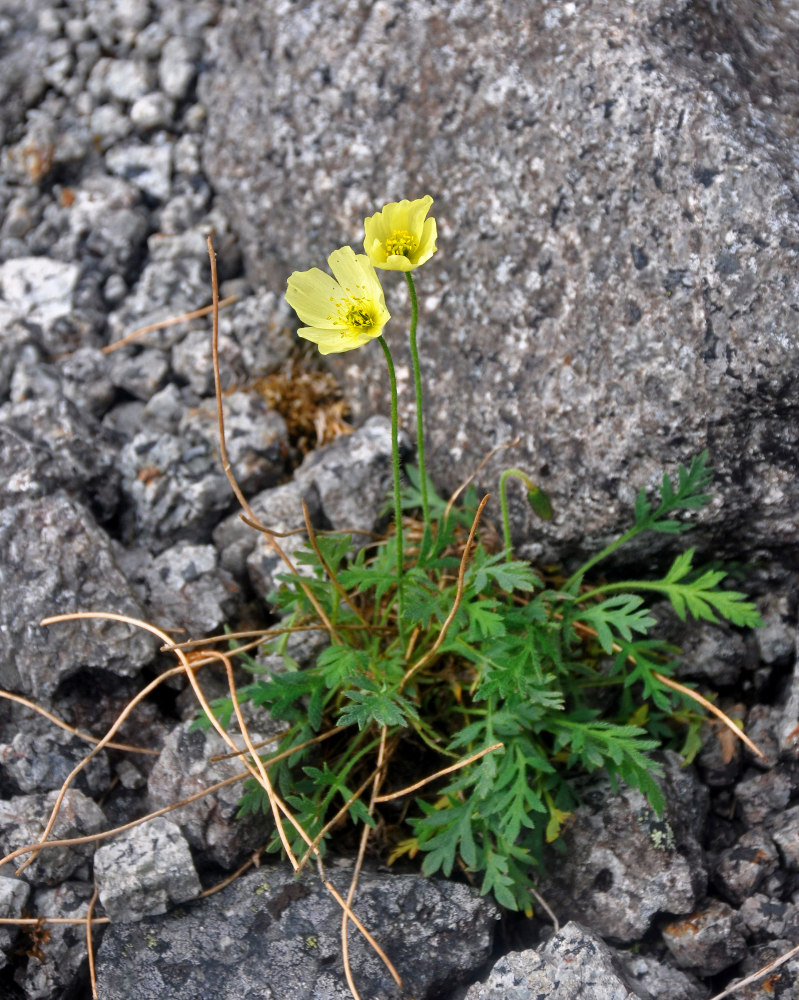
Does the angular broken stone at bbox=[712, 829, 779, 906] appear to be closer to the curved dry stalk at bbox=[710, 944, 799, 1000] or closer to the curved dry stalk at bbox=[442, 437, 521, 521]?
the curved dry stalk at bbox=[710, 944, 799, 1000]

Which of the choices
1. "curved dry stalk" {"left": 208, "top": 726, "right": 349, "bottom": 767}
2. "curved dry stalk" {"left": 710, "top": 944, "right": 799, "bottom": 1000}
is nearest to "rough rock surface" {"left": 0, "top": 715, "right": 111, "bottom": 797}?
"curved dry stalk" {"left": 208, "top": 726, "right": 349, "bottom": 767}

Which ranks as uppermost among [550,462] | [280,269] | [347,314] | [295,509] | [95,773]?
[347,314]

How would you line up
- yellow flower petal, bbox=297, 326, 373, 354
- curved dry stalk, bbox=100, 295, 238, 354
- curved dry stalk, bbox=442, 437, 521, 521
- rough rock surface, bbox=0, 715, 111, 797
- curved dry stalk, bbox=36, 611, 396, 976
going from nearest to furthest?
yellow flower petal, bbox=297, 326, 373, 354
curved dry stalk, bbox=36, 611, 396, 976
rough rock surface, bbox=0, 715, 111, 797
curved dry stalk, bbox=442, 437, 521, 521
curved dry stalk, bbox=100, 295, 238, 354

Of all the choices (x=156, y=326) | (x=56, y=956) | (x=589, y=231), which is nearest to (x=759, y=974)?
(x=56, y=956)

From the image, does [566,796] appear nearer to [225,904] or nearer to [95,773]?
[225,904]

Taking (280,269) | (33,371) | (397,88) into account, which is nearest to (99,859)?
(33,371)

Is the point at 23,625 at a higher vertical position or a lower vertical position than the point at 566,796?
lower
